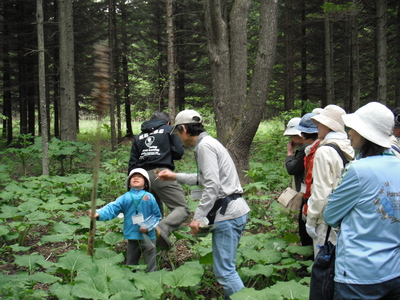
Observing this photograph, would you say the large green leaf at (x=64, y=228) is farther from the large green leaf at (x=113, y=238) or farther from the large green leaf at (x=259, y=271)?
the large green leaf at (x=259, y=271)

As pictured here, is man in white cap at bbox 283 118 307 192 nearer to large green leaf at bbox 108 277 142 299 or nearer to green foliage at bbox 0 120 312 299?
green foliage at bbox 0 120 312 299

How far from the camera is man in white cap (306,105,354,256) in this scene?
351 centimetres

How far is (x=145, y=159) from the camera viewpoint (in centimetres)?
553

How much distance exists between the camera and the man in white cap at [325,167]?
351 cm

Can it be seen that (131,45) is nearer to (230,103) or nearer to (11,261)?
(230,103)

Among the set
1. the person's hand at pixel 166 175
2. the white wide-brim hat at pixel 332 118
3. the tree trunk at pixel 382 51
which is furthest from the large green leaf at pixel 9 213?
the tree trunk at pixel 382 51

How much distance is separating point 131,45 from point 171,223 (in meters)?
20.6

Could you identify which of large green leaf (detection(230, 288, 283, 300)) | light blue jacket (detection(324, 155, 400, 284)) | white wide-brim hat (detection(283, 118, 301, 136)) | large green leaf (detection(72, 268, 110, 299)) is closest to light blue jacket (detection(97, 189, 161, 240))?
large green leaf (detection(72, 268, 110, 299))

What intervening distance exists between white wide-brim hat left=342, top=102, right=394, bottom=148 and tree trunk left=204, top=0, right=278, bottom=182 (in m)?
5.65

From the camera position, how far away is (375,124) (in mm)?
2412

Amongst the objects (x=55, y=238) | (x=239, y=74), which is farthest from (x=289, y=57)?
(x=55, y=238)

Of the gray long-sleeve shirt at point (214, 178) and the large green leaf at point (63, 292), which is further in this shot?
the gray long-sleeve shirt at point (214, 178)

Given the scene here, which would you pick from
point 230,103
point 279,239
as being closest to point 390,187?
point 279,239

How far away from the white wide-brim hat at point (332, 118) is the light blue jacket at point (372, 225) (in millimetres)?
1419
